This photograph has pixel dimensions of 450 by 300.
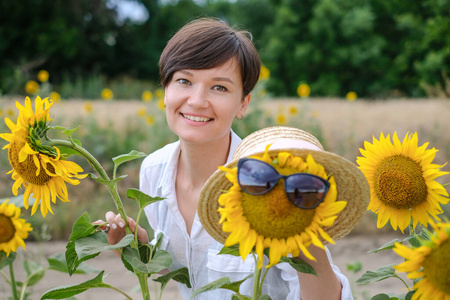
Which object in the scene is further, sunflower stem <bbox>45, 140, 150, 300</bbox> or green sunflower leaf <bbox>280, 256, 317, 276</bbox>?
sunflower stem <bbox>45, 140, 150, 300</bbox>

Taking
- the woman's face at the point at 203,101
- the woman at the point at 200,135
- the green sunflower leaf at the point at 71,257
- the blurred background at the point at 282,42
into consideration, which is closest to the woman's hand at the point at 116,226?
the woman at the point at 200,135

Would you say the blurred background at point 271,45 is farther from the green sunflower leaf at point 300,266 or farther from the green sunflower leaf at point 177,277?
the green sunflower leaf at point 300,266

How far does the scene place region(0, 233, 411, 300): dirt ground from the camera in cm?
312

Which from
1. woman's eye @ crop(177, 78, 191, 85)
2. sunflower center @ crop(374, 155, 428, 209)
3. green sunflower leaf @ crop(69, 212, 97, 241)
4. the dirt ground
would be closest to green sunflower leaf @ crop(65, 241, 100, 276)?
green sunflower leaf @ crop(69, 212, 97, 241)

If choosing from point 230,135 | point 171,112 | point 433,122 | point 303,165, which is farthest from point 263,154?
point 433,122

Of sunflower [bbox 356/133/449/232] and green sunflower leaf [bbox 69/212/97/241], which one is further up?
sunflower [bbox 356/133/449/232]

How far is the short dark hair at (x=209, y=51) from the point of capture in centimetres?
142

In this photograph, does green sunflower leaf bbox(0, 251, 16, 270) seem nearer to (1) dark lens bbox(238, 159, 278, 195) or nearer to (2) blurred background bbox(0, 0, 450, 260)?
(1) dark lens bbox(238, 159, 278, 195)

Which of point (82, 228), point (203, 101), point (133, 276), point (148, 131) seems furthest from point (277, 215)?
point (148, 131)

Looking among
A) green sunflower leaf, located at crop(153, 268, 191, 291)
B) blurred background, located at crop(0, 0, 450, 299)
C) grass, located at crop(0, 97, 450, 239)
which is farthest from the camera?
blurred background, located at crop(0, 0, 450, 299)

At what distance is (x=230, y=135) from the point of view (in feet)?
5.64

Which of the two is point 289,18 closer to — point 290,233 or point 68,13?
point 68,13

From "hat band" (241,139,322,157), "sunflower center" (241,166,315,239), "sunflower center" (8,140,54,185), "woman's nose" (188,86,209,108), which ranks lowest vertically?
"sunflower center" (8,140,54,185)

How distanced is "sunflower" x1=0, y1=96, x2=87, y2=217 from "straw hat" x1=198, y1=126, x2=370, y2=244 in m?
0.27
